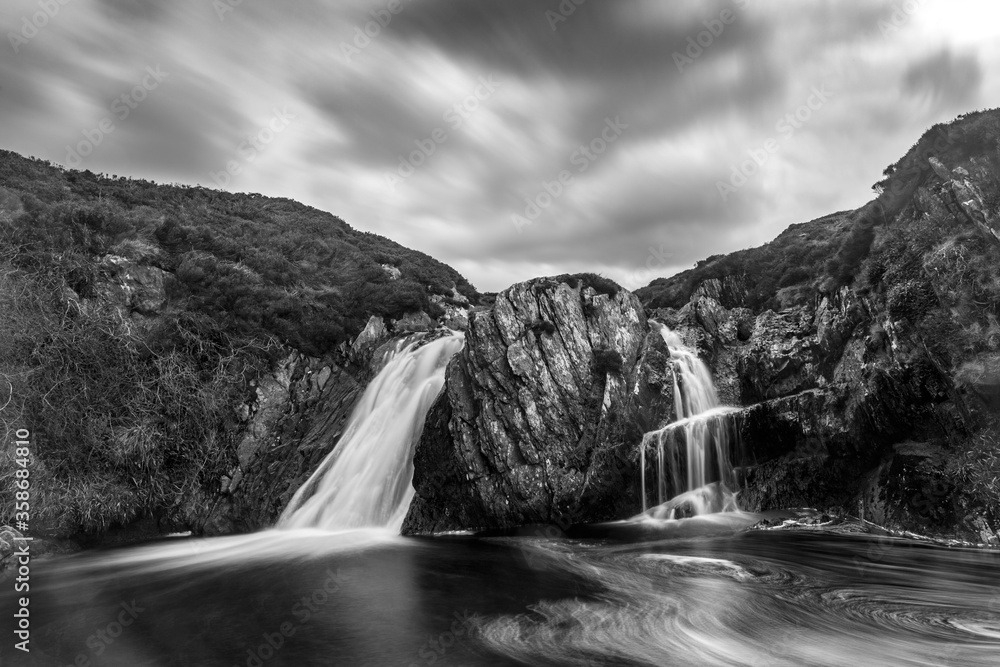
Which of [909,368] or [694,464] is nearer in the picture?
[909,368]

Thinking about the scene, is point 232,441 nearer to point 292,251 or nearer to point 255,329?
point 255,329

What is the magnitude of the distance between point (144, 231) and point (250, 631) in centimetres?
2335

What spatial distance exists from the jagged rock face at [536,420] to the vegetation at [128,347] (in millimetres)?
9319

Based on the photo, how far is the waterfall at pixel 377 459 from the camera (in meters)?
17.5

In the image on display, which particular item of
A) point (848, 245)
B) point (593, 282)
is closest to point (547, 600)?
point (593, 282)

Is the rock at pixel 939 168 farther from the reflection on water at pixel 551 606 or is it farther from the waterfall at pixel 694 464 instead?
the reflection on water at pixel 551 606

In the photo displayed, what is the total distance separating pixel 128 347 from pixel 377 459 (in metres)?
10.6

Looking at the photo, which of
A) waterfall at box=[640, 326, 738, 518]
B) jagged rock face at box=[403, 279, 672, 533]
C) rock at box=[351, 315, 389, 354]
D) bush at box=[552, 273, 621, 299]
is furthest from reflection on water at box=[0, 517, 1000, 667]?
A: rock at box=[351, 315, 389, 354]

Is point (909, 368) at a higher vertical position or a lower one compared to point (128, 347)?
lower

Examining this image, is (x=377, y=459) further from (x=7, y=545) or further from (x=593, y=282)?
(x=593, y=282)

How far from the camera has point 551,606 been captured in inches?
327

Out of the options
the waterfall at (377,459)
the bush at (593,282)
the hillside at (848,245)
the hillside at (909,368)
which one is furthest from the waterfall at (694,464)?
the waterfall at (377,459)

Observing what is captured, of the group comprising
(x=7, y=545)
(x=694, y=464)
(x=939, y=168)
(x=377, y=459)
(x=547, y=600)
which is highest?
(x=939, y=168)

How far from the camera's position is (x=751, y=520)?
1334 cm
